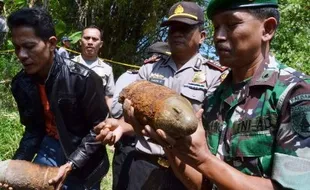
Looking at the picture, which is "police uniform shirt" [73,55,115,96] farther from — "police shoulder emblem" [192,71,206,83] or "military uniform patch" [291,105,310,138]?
"military uniform patch" [291,105,310,138]

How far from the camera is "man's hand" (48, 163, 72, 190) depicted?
10.1ft

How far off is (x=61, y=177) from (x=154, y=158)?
61 centimetres

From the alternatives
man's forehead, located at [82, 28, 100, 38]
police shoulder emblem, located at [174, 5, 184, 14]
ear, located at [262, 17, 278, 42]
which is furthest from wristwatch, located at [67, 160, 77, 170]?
man's forehead, located at [82, 28, 100, 38]

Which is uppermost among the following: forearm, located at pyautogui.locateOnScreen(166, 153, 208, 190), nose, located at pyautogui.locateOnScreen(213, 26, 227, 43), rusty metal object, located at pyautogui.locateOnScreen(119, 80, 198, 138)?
nose, located at pyautogui.locateOnScreen(213, 26, 227, 43)

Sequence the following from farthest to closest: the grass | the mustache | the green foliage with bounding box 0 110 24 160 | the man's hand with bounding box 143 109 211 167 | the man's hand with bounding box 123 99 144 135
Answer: the green foliage with bounding box 0 110 24 160 → the grass → the man's hand with bounding box 123 99 144 135 → the mustache → the man's hand with bounding box 143 109 211 167

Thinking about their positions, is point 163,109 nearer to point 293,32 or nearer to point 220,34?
point 220,34

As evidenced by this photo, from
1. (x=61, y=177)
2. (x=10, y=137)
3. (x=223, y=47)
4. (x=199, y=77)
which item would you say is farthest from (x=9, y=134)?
(x=223, y=47)

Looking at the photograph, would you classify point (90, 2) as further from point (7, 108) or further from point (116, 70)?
point (7, 108)

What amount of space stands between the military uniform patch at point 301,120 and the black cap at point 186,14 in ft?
Result: 5.54

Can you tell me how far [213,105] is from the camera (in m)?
2.10

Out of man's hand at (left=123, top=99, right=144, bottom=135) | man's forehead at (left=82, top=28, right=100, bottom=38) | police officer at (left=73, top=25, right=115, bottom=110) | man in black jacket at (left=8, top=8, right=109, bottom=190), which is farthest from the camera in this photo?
man's forehead at (left=82, top=28, right=100, bottom=38)

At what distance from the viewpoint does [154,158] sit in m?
3.18

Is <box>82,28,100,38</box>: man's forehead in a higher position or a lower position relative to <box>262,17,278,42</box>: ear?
lower

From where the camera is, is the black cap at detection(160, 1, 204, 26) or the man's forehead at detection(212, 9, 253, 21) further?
the black cap at detection(160, 1, 204, 26)
